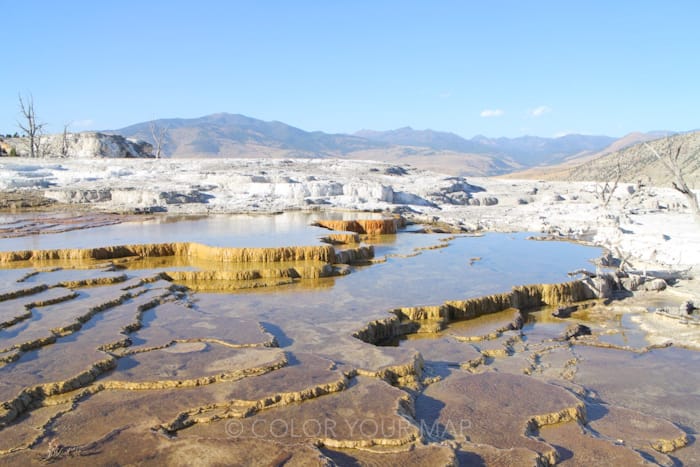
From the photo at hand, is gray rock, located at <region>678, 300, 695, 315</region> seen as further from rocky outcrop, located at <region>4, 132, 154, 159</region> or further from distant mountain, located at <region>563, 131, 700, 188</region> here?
rocky outcrop, located at <region>4, 132, 154, 159</region>

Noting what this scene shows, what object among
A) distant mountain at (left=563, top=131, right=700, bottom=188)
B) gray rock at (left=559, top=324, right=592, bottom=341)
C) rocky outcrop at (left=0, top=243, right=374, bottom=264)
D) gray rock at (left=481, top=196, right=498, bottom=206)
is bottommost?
gray rock at (left=559, top=324, right=592, bottom=341)

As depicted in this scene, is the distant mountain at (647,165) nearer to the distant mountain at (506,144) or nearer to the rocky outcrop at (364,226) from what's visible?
the rocky outcrop at (364,226)

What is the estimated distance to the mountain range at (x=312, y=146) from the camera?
9631 cm

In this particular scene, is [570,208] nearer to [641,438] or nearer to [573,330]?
[573,330]

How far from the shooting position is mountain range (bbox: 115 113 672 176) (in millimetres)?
96312

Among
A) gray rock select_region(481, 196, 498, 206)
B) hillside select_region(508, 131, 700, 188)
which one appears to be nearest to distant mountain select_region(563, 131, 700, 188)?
hillside select_region(508, 131, 700, 188)

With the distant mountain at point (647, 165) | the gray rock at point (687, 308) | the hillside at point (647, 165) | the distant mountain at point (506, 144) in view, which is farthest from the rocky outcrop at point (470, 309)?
the distant mountain at point (506, 144)

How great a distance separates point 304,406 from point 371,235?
32.0 feet

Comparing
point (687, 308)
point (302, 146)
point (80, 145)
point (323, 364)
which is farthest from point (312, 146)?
point (323, 364)

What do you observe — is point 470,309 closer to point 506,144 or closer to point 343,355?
point 343,355

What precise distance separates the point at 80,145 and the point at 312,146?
9317cm

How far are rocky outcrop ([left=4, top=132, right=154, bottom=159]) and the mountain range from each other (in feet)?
163

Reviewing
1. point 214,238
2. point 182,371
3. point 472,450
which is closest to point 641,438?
point 472,450

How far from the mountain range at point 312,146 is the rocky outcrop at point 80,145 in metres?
49.7
